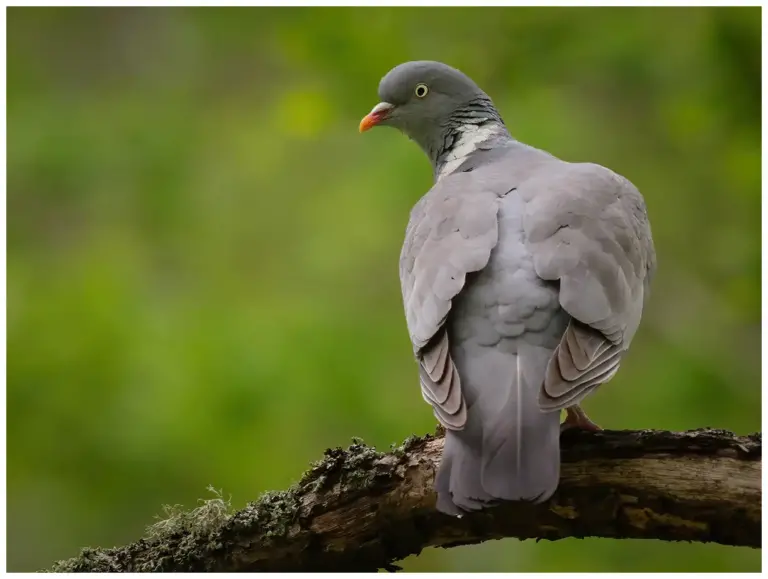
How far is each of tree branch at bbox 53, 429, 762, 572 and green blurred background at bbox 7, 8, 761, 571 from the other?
2.69 m

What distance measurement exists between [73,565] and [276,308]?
11.9 feet

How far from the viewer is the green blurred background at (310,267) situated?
20.2ft

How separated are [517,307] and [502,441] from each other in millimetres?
443

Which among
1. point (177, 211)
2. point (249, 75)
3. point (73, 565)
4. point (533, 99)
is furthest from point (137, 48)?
point (73, 565)

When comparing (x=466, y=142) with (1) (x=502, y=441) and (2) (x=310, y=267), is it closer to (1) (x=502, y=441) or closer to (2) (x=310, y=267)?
(1) (x=502, y=441)

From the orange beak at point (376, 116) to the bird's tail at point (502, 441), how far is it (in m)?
2.06

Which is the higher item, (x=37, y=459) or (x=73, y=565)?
(x=37, y=459)

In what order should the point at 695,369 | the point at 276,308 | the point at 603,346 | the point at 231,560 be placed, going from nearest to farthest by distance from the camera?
the point at 603,346, the point at 231,560, the point at 695,369, the point at 276,308

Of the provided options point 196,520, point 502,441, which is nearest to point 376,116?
point 196,520

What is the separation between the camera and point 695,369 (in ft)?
20.6

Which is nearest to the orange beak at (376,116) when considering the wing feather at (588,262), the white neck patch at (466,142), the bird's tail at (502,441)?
the white neck patch at (466,142)

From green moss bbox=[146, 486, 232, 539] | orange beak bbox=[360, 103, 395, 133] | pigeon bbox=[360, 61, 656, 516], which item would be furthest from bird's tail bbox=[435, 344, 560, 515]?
orange beak bbox=[360, 103, 395, 133]

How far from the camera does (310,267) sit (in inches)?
281

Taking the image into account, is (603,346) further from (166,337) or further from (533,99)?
(166,337)
